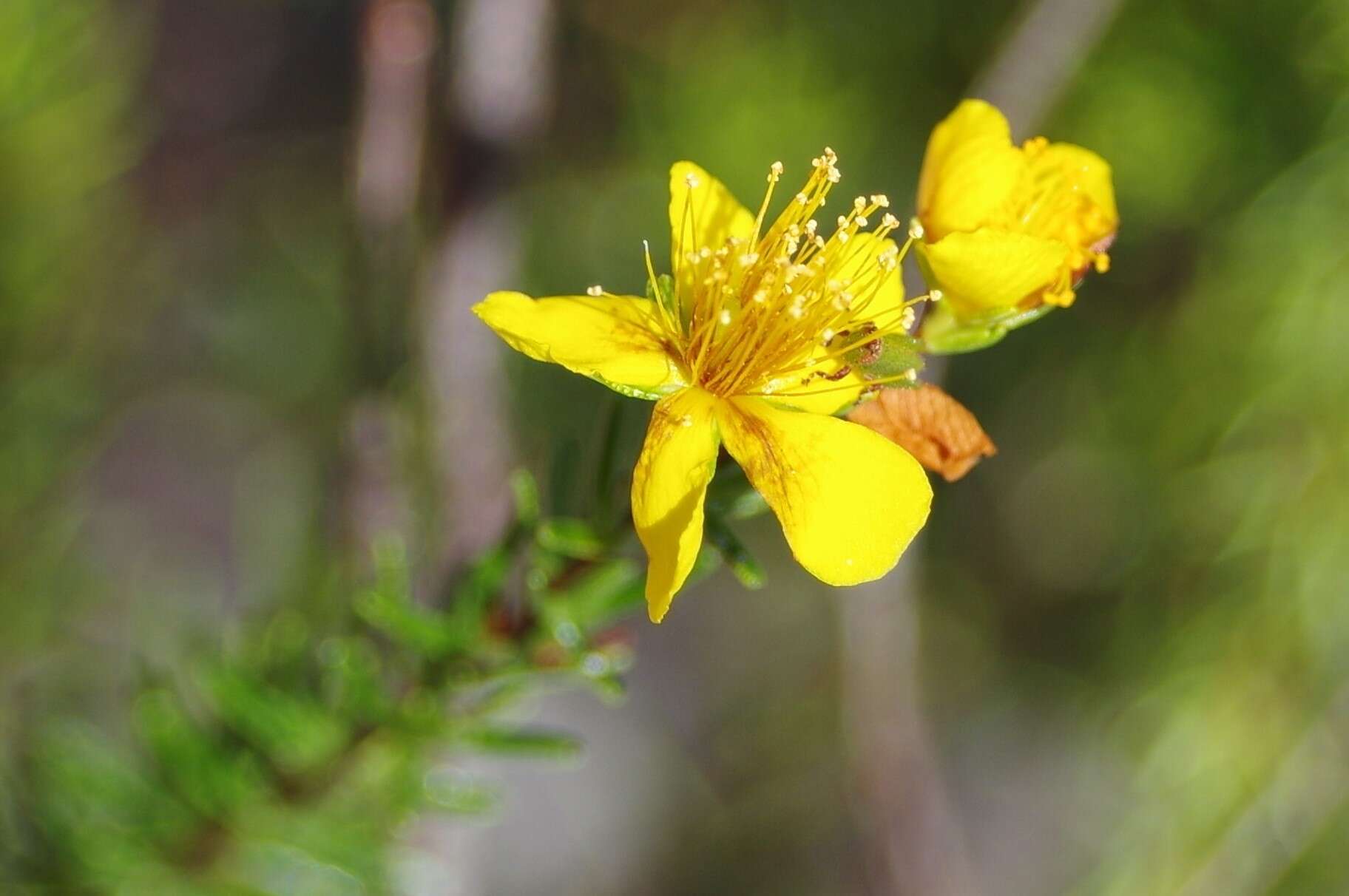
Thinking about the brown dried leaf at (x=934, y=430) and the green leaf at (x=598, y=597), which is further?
the green leaf at (x=598, y=597)

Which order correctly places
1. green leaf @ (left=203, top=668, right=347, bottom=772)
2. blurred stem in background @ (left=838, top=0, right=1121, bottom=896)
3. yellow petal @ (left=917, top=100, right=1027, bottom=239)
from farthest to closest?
1. blurred stem in background @ (left=838, top=0, right=1121, bottom=896)
2. green leaf @ (left=203, top=668, right=347, bottom=772)
3. yellow petal @ (left=917, top=100, right=1027, bottom=239)

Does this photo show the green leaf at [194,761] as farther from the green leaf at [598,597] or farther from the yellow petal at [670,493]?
the yellow petal at [670,493]

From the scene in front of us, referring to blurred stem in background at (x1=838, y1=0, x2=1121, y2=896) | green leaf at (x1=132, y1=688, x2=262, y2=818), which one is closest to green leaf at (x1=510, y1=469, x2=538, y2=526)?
green leaf at (x1=132, y1=688, x2=262, y2=818)

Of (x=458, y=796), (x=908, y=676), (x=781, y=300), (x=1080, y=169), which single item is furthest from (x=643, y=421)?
(x=1080, y=169)

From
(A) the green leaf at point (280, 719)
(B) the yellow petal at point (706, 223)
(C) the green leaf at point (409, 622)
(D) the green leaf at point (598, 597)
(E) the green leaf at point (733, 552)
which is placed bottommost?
(E) the green leaf at point (733, 552)

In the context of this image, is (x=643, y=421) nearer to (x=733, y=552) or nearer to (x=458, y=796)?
(x=458, y=796)

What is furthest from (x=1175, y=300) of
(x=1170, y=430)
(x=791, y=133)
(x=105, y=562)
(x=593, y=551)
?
(x=105, y=562)

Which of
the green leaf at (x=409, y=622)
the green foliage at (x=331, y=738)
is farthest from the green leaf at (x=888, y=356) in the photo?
the green leaf at (x=409, y=622)

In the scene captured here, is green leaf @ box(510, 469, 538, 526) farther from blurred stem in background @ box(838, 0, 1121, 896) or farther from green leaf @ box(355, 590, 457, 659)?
blurred stem in background @ box(838, 0, 1121, 896)
